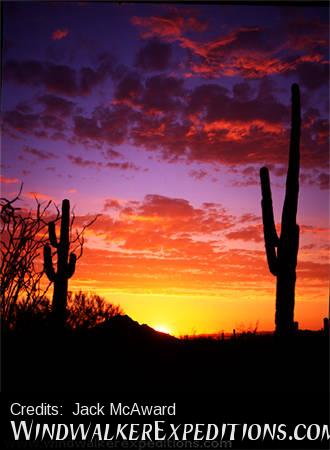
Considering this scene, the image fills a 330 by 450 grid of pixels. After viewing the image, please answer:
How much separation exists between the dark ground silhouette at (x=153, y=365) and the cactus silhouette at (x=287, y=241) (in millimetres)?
409

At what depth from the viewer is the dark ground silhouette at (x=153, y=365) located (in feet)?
21.2

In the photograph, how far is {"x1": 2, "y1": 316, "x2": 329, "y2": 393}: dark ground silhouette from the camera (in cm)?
646

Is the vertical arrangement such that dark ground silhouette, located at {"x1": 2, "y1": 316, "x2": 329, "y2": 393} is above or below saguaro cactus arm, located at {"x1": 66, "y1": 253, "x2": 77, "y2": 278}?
below

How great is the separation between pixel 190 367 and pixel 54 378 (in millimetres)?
3133

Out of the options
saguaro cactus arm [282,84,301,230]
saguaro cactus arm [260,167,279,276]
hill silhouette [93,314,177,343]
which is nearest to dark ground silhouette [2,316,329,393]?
hill silhouette [93,314,177,343]

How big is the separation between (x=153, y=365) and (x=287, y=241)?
16.4ft

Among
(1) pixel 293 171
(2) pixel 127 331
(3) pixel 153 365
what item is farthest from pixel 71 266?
(1) pixel 293 171

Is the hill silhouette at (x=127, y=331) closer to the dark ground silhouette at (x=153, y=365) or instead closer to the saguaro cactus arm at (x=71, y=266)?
the dark ground silhouette at (x=153, y=365)

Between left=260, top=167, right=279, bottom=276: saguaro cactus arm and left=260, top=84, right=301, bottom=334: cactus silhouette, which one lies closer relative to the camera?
left=260, top=84, right=301, bottom=334: cactus silhouette

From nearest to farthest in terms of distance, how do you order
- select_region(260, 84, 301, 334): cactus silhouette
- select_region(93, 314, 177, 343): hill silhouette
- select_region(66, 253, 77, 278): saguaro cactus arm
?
select_region(260, 84, 301, 334): cactus silhouette, select_region(66, 253, 77, 278): saguaro cactus arm, select_region(93, 314, 177, 343): hill silhouette

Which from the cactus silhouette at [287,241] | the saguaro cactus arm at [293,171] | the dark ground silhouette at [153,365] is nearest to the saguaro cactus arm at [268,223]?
the cactus silhouette at [287,241]

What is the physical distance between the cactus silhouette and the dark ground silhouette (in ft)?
1.34

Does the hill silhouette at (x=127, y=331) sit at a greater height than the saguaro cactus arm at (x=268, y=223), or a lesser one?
lesser

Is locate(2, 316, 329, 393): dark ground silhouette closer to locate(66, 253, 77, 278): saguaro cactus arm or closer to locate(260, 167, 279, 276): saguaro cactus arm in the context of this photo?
locate(260, 167, 279, 276): saguaro cactus arm
